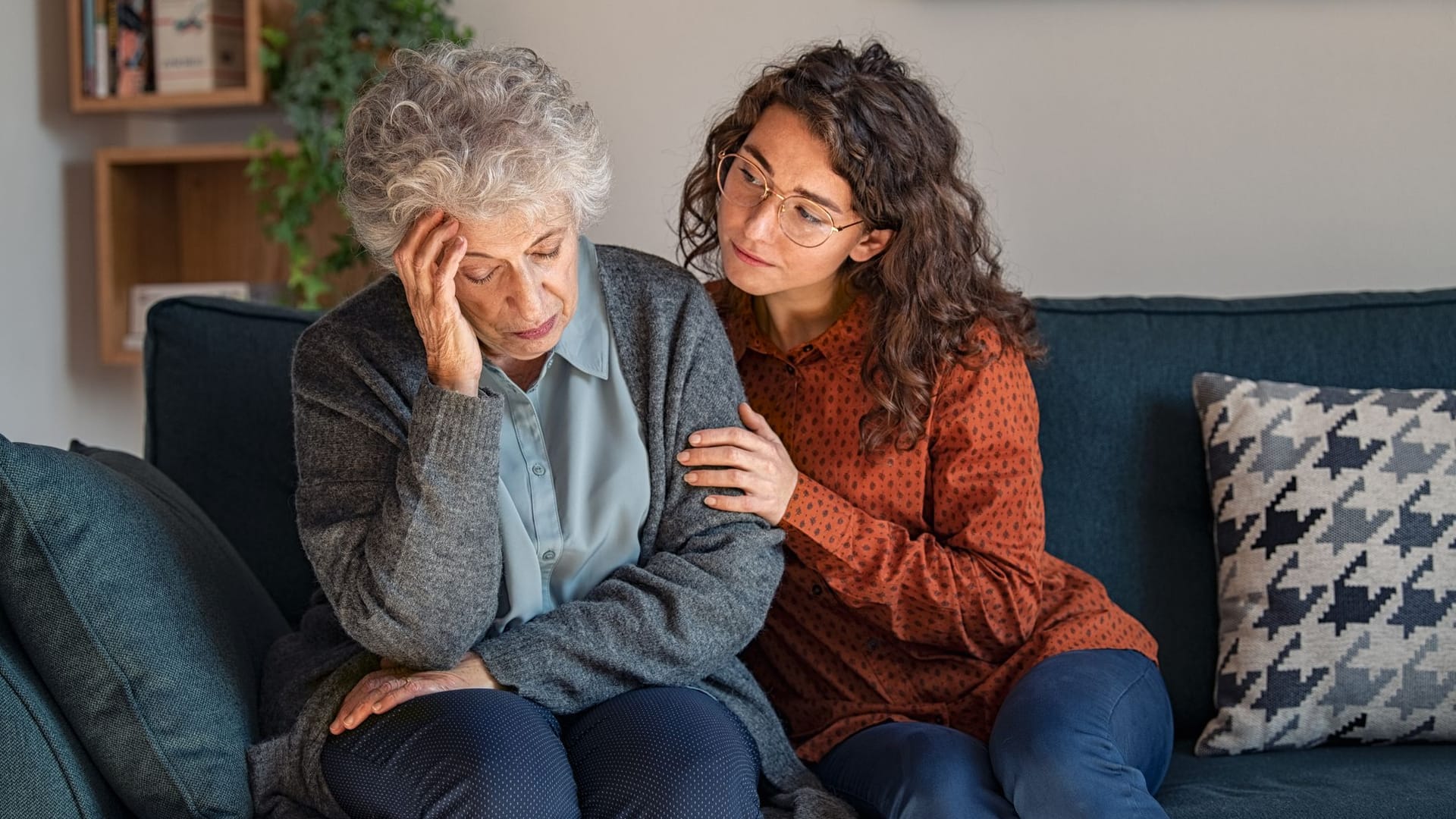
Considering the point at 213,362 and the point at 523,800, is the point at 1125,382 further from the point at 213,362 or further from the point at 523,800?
the point at 213,362

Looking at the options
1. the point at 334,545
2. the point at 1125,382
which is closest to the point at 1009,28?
the point at 1125,382

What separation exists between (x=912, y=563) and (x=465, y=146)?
0.69 metres

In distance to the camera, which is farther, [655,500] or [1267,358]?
[1267,358]

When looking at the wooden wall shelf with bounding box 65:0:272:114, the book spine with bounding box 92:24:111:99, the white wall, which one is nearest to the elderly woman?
the white wall

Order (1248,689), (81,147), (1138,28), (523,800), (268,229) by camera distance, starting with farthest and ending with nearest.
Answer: (81,147) < (268,229) < (1138,28) < (1248,689) < (523,800)

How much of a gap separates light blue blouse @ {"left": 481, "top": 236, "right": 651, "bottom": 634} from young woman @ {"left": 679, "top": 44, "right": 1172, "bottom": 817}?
3.4 inches

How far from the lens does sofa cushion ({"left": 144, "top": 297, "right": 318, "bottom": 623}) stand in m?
1.84

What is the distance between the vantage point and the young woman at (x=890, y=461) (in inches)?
60.9

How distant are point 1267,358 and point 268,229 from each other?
1.89 metres

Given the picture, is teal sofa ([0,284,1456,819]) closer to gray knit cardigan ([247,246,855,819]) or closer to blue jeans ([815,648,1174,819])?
blue jeans ([815,648,1174,819])

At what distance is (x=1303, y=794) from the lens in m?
1.50

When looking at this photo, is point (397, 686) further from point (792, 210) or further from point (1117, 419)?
point (1117, 419)

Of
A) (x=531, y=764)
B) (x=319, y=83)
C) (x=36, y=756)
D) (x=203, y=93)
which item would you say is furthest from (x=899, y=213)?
(x=203, y=93)

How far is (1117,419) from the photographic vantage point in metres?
1.85
